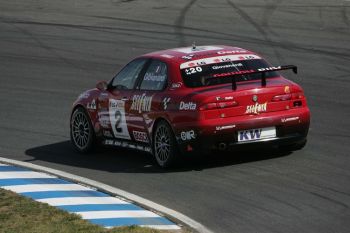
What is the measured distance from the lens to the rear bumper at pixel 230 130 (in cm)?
1201

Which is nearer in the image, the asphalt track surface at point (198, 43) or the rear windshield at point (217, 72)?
the asphalt track surface at point (198, 43)

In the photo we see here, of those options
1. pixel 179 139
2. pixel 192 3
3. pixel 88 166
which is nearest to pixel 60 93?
pixel 88 166

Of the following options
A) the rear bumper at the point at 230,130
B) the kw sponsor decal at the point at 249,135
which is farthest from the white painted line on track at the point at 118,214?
the kw sponsor decal at the point at 249,135

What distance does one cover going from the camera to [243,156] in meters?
13.0

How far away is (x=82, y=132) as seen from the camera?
14.4 meters

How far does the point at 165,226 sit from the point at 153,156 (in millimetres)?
3637

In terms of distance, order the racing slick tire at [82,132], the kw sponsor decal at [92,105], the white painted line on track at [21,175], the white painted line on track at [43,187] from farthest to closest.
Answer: the racing slick tire at [82,132] → the kw sponsor decal at [92,105] → the white painted line on track at [21,175] → the white painted line on track at [43,187]

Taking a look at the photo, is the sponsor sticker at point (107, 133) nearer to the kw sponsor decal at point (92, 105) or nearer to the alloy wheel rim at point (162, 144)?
the kw sponsor decal at point (92, 105)

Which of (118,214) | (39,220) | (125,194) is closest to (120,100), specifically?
(125,194)

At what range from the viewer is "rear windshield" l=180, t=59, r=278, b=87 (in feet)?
41.1

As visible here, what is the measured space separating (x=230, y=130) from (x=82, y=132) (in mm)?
3147

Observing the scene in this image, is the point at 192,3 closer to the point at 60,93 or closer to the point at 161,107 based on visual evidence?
the point at 60,93

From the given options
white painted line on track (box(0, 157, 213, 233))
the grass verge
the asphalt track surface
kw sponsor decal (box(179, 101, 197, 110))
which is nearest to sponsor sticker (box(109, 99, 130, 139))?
the asphalt track surface

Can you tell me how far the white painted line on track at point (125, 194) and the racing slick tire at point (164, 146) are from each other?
3.34ft
